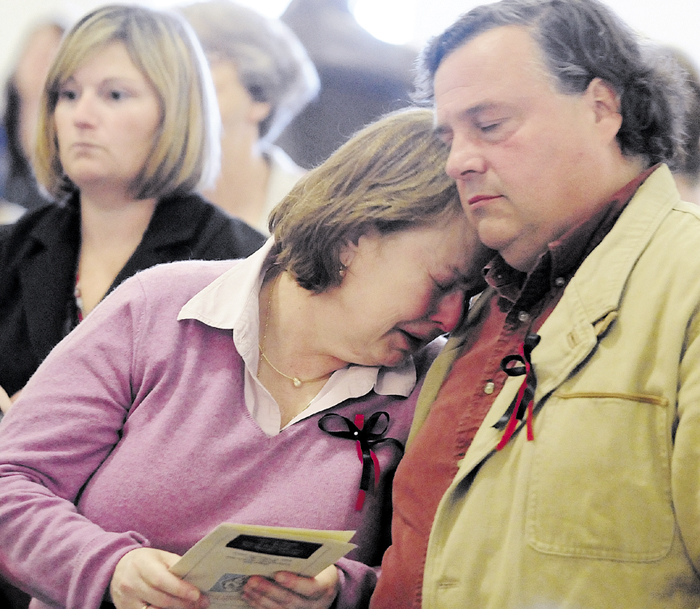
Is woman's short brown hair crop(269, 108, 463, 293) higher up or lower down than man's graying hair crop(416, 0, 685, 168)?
lower down

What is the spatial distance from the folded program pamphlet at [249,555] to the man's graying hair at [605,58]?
2.62 feet

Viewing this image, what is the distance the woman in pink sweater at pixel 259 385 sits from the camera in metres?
1.44

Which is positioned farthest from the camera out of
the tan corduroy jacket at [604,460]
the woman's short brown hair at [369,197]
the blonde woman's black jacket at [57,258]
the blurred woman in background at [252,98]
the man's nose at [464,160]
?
the blurred woman in background at [252,98]

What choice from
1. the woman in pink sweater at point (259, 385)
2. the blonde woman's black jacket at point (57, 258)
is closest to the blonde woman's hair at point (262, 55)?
the blonde woman's black jacket at point (57, 258)

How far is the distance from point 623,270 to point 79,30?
160cm

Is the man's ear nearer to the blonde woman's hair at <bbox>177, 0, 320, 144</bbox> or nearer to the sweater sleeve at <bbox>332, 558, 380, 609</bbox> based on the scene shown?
the sweater sleeve at <bbox>332, 558, 380, 609</bbox>

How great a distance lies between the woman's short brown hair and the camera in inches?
60.2

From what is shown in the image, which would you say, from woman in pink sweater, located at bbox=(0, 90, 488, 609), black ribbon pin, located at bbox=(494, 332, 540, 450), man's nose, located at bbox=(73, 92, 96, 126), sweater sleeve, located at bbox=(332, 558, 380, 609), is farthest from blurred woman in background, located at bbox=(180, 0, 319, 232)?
black ribbon pin, located at bbox=(494, 332, 540, 450)

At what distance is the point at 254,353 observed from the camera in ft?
5.10

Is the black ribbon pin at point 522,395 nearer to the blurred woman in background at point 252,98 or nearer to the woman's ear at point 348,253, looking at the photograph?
the woman's ear at point 348,253

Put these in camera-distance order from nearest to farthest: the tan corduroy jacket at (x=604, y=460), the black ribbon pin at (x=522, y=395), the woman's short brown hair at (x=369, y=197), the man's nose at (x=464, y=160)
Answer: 1. the tan corduroy jacket at (x=604, y=460)
2. the black ribbon pin at (x=522, y=395)
3. the man's nose at (x=464, y=160)
4. the woman's short brown hair at (x=369, y=197)

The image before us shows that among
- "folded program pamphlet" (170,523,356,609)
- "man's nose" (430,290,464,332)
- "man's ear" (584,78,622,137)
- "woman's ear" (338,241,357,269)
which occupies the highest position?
"man's ear" (584,78,622,137)

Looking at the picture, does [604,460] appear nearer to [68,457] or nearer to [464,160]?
[464,160]

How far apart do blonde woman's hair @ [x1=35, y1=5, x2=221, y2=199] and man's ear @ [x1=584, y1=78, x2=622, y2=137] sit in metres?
1.15
